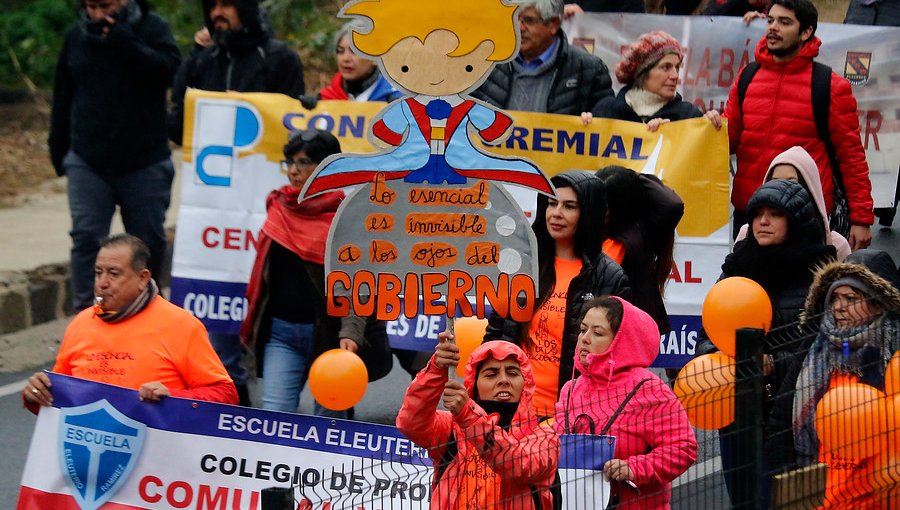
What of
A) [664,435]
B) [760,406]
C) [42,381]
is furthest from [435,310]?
[42,381]

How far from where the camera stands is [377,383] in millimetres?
9172

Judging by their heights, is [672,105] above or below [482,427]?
above

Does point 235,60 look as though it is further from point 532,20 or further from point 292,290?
point 292,290

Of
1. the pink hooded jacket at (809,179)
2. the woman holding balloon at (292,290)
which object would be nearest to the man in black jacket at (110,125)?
the woman holding balloon at (292,290)

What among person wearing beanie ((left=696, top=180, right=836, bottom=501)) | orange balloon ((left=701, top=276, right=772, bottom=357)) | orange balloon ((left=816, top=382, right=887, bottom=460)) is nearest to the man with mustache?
person wearing beanie ((left=696, top=180, right=836, bottom=501))

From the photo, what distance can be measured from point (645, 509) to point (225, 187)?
168 inches

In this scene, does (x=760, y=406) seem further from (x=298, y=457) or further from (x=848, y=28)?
(x=848, y=28)

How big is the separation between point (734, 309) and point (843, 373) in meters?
0.76

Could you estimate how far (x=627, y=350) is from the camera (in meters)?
5.38

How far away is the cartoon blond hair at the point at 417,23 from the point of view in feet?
16.6

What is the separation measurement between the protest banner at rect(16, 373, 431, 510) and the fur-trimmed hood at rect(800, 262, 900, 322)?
169 centimetres

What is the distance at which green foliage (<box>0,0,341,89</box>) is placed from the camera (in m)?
15.1

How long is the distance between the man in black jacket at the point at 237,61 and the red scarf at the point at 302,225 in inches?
65.1

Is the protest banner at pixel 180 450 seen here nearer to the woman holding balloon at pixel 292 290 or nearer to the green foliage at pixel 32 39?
the woman holding balloon at pixel 292 290
